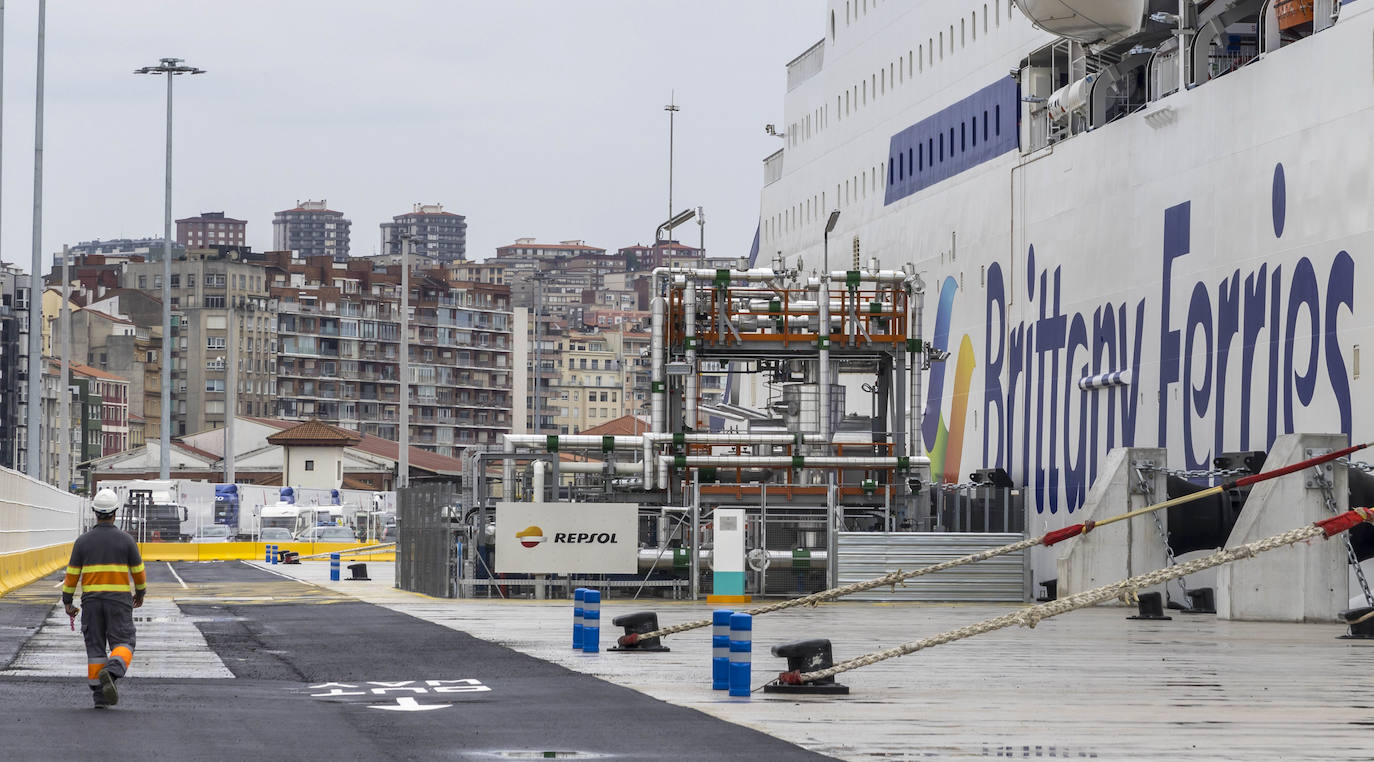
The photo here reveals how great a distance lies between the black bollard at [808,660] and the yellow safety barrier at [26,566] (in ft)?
77.1

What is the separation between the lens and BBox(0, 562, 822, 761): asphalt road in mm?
13109

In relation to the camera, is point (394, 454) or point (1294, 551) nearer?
point (1294, 551)

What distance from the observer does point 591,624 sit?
22812 millimetres

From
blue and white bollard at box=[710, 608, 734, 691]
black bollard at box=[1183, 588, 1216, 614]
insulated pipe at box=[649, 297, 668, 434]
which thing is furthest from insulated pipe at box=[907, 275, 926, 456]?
blue and white bollard at box=[710, 608, 734, 691]

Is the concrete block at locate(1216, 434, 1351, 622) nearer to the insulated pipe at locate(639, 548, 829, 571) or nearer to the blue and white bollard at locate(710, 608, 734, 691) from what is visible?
the insulated pipe at locate(639, 548, 829, 571)

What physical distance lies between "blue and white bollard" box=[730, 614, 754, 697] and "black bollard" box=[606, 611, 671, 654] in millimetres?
5382

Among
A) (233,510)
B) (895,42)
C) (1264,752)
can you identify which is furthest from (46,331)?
(1264,752)

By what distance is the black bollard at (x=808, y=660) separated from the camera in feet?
57.6

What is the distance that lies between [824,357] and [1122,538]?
27.9 feet

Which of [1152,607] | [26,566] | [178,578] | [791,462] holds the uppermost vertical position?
[791,462]

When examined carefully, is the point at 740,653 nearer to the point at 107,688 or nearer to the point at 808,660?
the point at 808,660

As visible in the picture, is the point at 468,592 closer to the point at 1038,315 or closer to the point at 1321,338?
the point at 1038,315

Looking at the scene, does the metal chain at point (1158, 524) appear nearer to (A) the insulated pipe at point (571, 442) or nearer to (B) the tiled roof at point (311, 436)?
(A) the insulated pipe at point (571, 442)

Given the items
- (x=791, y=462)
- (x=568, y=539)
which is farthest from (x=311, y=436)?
(x=568, y=539)
